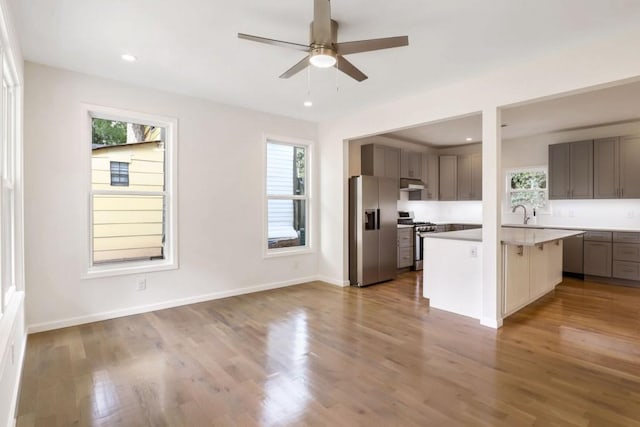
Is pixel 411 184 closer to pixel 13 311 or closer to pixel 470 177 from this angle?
pixel 470 177

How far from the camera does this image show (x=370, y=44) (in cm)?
221

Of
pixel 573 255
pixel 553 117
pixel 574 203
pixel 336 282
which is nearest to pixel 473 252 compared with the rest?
pixel 336 282

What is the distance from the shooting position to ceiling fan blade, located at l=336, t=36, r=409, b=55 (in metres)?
2.17

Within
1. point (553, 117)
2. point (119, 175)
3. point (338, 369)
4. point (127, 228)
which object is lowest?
point (338, 369)

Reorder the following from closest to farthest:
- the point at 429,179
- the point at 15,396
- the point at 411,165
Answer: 1. the point at 15,396
2. the point at 411,165
3. the point at 429,179

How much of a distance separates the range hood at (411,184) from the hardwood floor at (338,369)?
3.01 meters

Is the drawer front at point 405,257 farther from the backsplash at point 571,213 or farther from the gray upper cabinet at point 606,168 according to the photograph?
the gray upper cabinet at point 606,168

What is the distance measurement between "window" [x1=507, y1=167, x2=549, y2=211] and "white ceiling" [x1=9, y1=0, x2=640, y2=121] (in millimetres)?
4099

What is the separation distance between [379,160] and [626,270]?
4.23 m

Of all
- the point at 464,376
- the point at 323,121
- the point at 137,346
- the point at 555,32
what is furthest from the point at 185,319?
the point at 555,32

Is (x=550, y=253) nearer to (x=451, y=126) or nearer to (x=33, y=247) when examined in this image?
(x=451, y=126)

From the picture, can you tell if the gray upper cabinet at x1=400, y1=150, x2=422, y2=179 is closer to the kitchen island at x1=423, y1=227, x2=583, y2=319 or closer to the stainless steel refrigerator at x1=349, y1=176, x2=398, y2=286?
the stainless steel refrigerator at x1=349, y1=176, x2=398, y2=286

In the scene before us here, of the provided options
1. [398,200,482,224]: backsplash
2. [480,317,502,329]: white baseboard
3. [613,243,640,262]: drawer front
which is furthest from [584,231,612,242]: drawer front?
[480,317,502,329]: white baseboard

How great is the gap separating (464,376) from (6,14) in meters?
4.04
